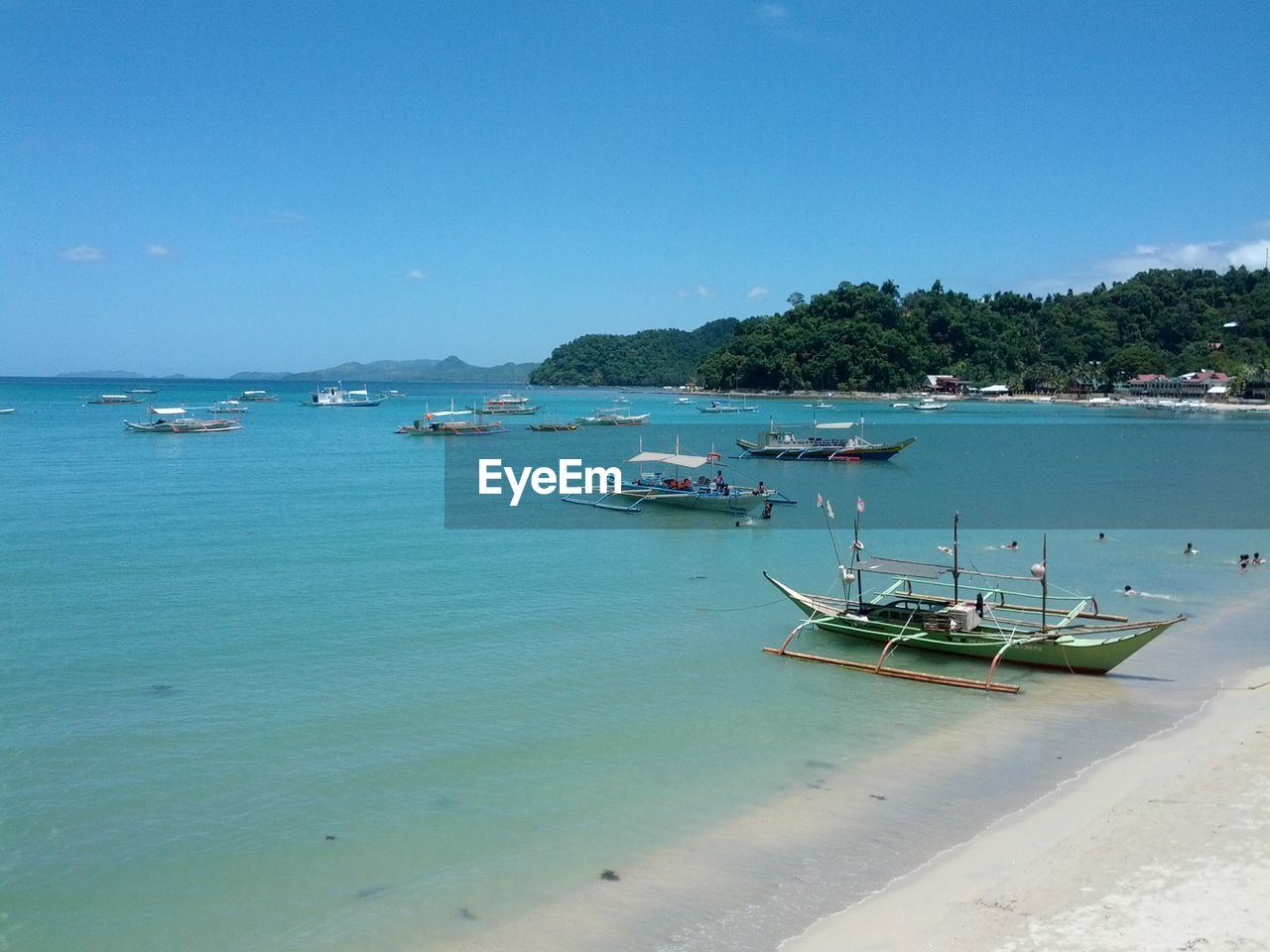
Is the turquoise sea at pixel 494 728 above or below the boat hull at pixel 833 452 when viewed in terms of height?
below

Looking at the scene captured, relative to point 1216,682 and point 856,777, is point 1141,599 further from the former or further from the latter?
point 856,777

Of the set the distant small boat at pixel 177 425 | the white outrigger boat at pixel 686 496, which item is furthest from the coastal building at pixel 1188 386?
the distant small boat at pixel 177 425

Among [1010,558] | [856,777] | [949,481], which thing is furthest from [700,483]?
[856,777]

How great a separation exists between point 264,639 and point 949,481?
38.8m

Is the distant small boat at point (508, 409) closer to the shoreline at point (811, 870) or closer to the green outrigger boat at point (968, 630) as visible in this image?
the green outrigger boat at point (968, 630)

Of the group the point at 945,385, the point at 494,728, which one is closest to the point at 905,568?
the point at 494,728

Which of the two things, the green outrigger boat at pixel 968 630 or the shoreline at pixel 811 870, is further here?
the green outrigger boat at pixel 968 630

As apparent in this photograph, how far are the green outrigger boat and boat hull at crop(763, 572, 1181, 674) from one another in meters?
0.02

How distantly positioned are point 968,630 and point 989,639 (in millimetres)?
410

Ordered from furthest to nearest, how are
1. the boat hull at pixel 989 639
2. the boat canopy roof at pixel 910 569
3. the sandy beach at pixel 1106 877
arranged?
1. the boat canopy roof at pixel 910 569
2. the boat hull at pixel 989 639
3. the sandy beach at pixel 1106 877

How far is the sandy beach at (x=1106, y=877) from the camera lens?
8.52 meters

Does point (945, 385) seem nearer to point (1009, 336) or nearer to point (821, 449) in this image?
point (1009, 336)

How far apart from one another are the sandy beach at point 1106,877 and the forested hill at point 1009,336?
151 metres

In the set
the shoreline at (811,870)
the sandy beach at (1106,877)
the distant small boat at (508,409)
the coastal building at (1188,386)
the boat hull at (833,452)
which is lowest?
the shoreline at (811,870)
